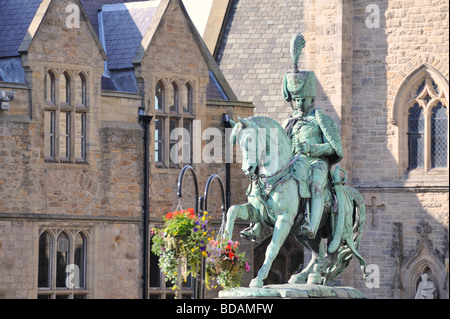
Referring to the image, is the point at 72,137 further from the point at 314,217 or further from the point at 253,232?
the point at 314,217

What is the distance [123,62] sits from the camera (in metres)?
36.5

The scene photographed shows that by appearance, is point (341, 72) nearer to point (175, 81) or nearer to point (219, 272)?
point (175, 81)

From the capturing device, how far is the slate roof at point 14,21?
114ft

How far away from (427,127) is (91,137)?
8.67 meters

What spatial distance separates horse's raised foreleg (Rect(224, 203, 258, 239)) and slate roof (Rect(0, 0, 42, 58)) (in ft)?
48.4

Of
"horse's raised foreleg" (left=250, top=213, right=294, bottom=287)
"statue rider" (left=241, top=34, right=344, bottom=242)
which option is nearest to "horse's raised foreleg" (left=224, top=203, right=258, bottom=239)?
"statue rider" (left=241, top=34, right=344, bottom=242)

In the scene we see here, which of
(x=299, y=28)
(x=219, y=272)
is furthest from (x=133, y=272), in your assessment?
(x=219, y=272)

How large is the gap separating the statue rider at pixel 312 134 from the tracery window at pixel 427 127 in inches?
671

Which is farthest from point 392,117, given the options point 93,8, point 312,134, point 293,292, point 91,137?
point 293,292

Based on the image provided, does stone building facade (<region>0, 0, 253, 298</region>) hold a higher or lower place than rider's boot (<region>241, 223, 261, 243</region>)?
higher

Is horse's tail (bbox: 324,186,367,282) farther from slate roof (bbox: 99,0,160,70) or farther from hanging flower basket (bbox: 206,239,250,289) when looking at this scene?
slate roof (bbox: 99,0,160,70)

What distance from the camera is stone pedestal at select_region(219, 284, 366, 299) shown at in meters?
19.9

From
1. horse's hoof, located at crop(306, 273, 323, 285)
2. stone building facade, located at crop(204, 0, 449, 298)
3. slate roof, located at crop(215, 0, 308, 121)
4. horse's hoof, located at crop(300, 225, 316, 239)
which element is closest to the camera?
horse's hoof, located at crop(300, 225, 316, 239)

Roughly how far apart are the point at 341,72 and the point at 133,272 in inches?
304
